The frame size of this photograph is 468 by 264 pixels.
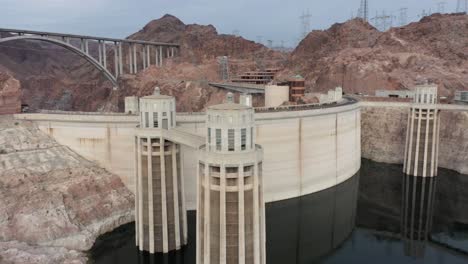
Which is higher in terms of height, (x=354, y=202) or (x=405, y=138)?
(x=405, y=138)

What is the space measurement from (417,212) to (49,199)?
44.4 m

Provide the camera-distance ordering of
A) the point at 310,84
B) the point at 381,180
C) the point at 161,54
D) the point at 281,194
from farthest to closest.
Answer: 1. the point at 161,54
2. the point at 310,84
3. the point at 381,180
4. the point at 281,194

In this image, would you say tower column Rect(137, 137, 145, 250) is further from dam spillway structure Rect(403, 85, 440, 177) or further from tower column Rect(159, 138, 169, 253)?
dam spillway structure Rect(403, 85, 440, 177)

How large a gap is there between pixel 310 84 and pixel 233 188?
8216 cm

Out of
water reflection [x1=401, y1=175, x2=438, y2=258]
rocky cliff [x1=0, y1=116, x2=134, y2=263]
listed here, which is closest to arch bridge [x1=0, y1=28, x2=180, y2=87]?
rocky cliff [x1=0, y1=116, x2=134, y2=263]

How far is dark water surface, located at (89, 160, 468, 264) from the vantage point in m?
38.5

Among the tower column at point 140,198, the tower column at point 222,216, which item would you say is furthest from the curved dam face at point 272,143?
the tower column at point 222,216

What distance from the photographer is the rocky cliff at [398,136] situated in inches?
2598

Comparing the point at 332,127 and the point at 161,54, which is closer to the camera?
the point at 332,127

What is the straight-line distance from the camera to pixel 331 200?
52969 mm

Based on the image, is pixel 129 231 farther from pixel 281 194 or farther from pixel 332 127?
pixel 332 127

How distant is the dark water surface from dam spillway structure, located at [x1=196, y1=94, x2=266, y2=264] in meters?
11.3

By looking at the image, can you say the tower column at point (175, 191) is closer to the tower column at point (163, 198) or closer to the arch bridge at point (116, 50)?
the tower column at point (163, 198)

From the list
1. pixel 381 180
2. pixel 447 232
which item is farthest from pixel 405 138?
pixel 447 232
